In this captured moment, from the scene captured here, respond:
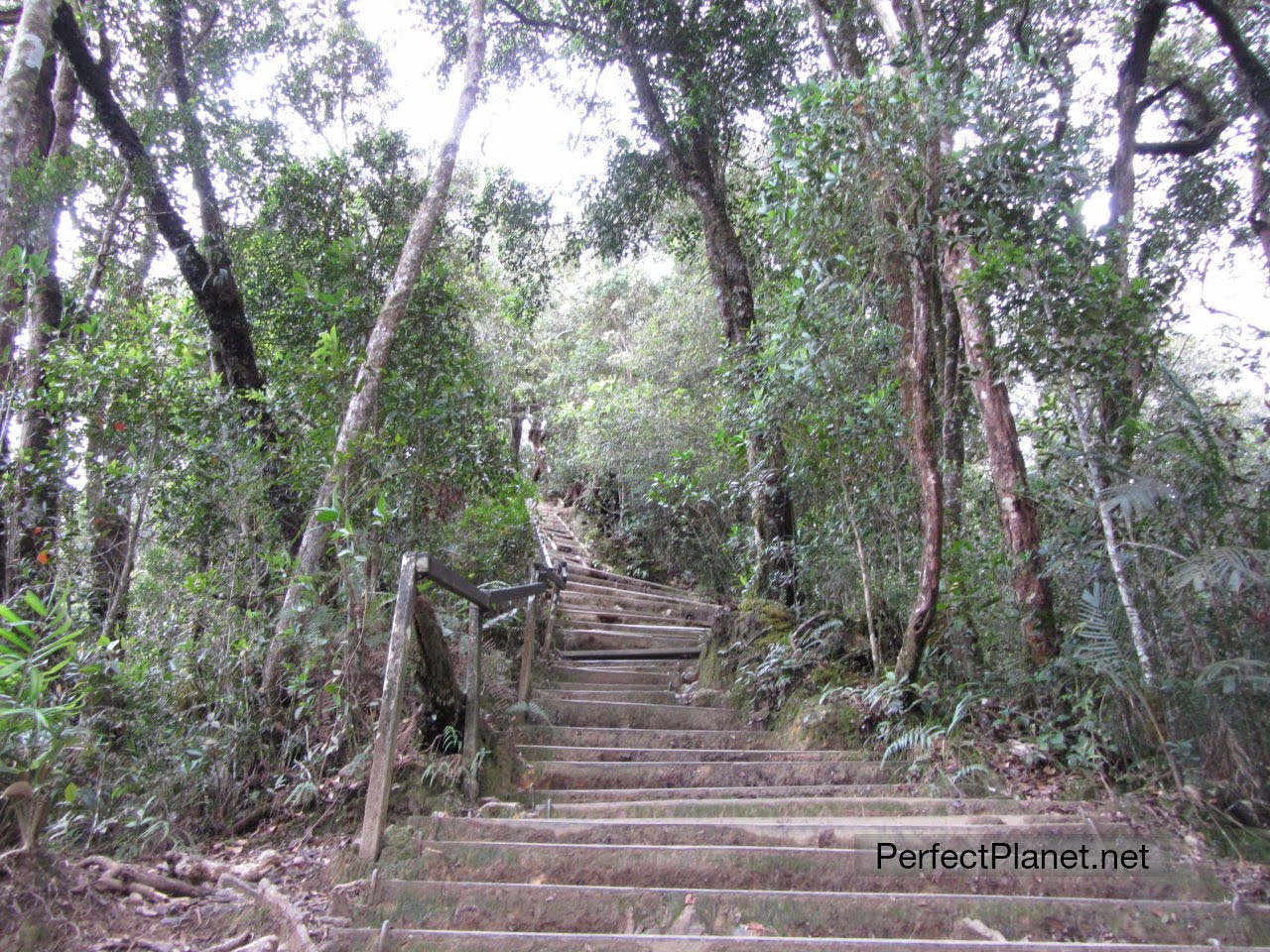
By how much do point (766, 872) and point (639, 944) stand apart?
2.18 ft

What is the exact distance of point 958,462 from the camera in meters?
6.02

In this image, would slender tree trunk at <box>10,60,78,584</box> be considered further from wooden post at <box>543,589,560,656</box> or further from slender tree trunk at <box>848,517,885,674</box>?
slender tree trunk at <box>848,517,885,674</box>

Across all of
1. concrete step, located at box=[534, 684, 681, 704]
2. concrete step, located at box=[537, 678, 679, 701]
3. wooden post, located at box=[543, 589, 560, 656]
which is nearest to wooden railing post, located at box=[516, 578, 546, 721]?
concrete step, located at box=[534, 684, 681, 704]

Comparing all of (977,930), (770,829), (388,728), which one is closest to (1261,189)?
(770,829)

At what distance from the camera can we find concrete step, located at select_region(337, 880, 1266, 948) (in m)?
2.46

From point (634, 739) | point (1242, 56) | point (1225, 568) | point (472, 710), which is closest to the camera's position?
point (1225, 568)

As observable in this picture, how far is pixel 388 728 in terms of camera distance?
3.30 meters

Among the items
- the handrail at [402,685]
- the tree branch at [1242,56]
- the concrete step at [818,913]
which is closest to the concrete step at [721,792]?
the handrail at [402,685]

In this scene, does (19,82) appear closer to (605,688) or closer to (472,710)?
(472,710)

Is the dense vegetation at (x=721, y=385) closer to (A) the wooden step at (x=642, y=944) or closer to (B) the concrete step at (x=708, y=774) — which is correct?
(B) the concrete step at (x=708, y=774)

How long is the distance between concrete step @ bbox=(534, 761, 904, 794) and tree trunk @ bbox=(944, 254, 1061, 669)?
1097 millimetres

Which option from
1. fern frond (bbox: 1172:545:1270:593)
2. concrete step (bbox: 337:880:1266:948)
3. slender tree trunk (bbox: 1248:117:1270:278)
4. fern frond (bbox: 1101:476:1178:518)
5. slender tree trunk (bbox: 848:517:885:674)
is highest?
slender tree trunk (bbox: 1248:117:1270:278)

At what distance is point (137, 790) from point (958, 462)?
559cm

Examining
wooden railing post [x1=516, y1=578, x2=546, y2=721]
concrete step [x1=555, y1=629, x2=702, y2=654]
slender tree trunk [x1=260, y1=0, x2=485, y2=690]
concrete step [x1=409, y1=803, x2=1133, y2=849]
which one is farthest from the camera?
concrete step [x1=555, y1=629, x2=702, y2=654]
